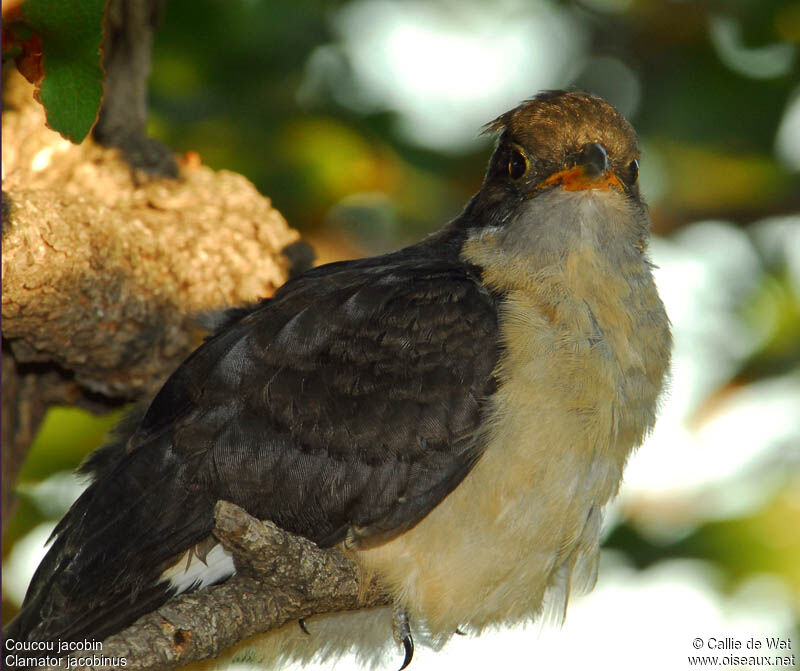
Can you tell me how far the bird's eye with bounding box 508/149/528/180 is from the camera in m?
5.13

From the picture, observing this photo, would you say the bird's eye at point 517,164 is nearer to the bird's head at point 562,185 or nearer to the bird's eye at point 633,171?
the bird's head at point 562,185

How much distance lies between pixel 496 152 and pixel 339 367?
1575 mm

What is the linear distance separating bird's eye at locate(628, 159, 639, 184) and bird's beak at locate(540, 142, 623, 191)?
29 cm

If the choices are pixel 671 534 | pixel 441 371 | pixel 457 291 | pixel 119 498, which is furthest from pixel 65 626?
pixel 671 534

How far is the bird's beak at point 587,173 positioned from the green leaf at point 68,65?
2.17 meters

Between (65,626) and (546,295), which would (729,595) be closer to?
(546,295)

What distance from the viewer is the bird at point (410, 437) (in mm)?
4355

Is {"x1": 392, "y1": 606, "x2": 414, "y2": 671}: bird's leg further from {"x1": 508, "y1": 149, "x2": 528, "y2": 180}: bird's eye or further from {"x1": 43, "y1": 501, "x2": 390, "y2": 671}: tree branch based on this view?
{"x1": 508, "y1": 149, "x2": 528, "y2": 180}: bird's eye

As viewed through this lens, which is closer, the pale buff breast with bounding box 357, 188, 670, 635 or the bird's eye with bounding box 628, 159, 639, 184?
the pale buff breast with bounding box 357, 188, 670, 635

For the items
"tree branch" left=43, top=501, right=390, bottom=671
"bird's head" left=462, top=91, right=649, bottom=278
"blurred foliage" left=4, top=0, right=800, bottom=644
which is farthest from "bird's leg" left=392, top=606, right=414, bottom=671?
"blurred foliage" left=4, top=0, right=800, bottom=644

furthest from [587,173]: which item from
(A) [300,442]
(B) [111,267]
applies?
(B) [111,267]

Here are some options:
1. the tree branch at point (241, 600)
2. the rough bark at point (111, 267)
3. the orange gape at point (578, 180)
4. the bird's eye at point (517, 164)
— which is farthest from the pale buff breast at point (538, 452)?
the rough bark at point (111, 267)

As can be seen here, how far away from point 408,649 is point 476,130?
349cm

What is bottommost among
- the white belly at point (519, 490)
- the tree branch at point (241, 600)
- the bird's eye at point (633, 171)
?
the tree branch at point (241, 600)
